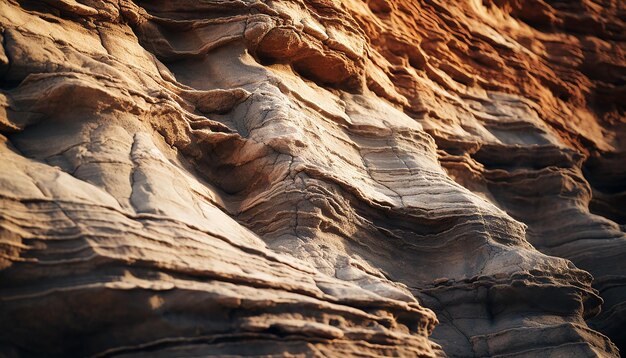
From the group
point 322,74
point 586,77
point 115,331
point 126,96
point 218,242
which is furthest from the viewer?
point 586,77

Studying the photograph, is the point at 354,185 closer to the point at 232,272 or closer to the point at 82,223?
the point at 232,272

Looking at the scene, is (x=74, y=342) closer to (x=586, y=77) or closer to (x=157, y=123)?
(x=157, y=123)

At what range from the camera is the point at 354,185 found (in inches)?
381

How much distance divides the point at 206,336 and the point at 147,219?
4.11 ft

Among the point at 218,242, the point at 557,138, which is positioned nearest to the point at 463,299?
the point at 218,242

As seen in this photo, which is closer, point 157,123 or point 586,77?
point 157,123

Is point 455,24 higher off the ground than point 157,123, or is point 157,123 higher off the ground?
point 455,24

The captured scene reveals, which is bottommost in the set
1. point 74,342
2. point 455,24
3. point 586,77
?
point 74,342

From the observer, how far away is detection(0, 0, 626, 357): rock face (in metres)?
6.29

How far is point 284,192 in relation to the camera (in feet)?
29.7

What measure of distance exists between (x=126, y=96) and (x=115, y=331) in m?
3.22

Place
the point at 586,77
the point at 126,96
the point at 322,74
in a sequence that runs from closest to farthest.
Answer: the point at 126,96 < the point at 322,74 < the point at 586,77

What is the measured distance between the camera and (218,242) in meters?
Answer: 7.19

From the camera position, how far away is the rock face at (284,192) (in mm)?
6293
